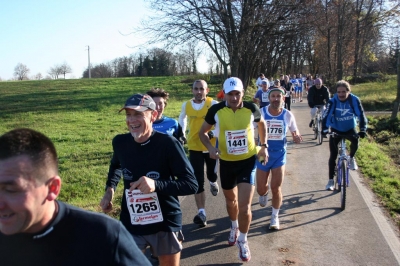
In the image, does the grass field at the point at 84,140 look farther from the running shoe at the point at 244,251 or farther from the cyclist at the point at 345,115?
the running shoe at the point at 244,251

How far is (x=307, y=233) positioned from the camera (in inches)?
229

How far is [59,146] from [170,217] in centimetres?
1111

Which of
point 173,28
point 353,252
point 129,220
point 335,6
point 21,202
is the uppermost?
point 335,6

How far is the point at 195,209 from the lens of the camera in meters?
6.91

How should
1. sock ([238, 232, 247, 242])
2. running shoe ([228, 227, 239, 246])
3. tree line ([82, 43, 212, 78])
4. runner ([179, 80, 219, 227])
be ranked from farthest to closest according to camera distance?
tree line ([82, 43, 212, 78]) < runner ([179, 80, 219, 227]) < running shoe ([228, 227, 239, 246]) < sock ([238, 232, 247, 242])

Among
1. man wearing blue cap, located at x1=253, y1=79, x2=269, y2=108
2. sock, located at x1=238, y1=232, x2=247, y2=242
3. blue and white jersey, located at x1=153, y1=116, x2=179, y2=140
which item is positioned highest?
man wearing blue cap, located at x1=253, y1=79, x2=269, y2=108

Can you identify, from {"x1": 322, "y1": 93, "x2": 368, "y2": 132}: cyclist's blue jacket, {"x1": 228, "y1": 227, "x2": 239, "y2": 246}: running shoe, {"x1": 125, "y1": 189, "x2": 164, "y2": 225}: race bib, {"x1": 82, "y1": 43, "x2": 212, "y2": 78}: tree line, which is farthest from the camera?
{"x1": 82, "y1": 43, "x2": 212, "y2": 78}: tree line

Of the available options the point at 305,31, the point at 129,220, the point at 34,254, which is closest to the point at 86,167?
the point at 129,220

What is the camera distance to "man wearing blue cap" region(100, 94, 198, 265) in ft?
10.9

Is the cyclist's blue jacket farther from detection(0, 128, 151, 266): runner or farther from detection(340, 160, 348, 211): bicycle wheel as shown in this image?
detection(0, 128, 151, 266): runner

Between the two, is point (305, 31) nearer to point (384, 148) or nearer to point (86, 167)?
point (384, 148)

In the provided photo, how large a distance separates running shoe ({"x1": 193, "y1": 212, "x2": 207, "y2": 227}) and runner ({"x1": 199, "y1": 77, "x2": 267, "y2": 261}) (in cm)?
76

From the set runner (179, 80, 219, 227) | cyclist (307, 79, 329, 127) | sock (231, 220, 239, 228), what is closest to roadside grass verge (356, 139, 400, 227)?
cyclist (307, 79, 329, 127)

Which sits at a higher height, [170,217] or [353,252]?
[170,217]
